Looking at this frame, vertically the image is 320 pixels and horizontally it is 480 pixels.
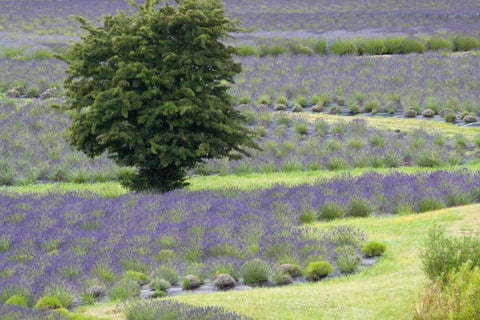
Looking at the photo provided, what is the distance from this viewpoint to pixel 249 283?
10.6 meters

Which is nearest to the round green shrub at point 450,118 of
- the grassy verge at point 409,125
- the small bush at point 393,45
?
the grassy verge at point 409,125

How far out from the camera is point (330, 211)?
47.1 feet

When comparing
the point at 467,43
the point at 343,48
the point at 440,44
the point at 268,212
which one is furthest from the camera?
the point at 440,44

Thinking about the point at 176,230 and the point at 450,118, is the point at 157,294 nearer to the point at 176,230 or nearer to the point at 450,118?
the point at 176,230

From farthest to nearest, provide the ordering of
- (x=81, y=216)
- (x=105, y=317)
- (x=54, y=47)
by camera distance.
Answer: (x=54, y=47)
(x=81, y=216)
(x=105, y=317)

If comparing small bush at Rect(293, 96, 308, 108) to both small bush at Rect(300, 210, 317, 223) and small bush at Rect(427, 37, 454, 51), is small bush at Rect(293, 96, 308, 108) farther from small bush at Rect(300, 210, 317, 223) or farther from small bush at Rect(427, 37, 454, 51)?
small bush at Rect(300, 210, 317, 223)

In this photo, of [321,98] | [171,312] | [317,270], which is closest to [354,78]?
[321,98]

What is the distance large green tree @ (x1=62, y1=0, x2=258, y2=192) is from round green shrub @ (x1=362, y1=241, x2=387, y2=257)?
15.1 feet

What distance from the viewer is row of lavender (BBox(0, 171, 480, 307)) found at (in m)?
10.8

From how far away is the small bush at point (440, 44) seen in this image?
4243 cm

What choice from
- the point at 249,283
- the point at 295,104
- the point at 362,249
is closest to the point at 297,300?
the point at 249,283

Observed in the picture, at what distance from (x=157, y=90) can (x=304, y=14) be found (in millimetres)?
51211

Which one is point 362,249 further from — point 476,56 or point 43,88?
point 476,56

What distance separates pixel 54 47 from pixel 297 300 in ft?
123
